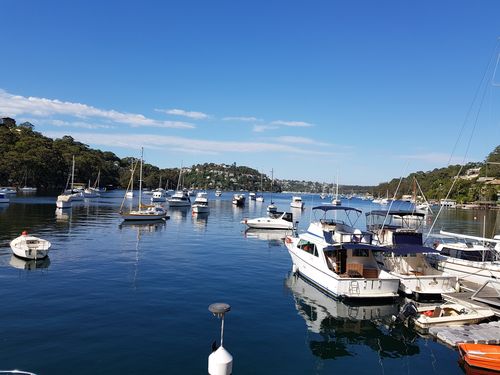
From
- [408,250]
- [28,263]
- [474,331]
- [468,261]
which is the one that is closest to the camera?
[474,331]

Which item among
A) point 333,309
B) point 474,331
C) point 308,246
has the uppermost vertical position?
point 308,246

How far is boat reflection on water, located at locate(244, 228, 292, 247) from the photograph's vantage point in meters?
49.7

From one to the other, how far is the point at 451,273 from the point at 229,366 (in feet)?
72.8

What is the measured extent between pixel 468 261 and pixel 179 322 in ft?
69.9

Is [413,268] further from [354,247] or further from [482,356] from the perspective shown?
[482,356]

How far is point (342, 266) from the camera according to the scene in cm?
2464

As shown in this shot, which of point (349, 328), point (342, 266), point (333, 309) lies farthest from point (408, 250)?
point (349, 328)

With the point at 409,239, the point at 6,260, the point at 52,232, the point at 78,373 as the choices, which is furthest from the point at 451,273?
the point at 52,232

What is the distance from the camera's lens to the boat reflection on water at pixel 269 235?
163 feet

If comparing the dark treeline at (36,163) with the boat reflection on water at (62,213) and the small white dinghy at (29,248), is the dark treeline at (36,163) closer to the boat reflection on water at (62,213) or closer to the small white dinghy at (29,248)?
the boat reflection on water at (62,213)

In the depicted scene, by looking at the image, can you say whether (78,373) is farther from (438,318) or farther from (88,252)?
(88,252)

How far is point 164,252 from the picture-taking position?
3725 centimetres

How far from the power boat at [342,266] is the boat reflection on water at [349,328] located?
0.81 meters

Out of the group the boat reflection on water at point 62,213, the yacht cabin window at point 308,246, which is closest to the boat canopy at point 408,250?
the yacht cabin window at point 308,246
